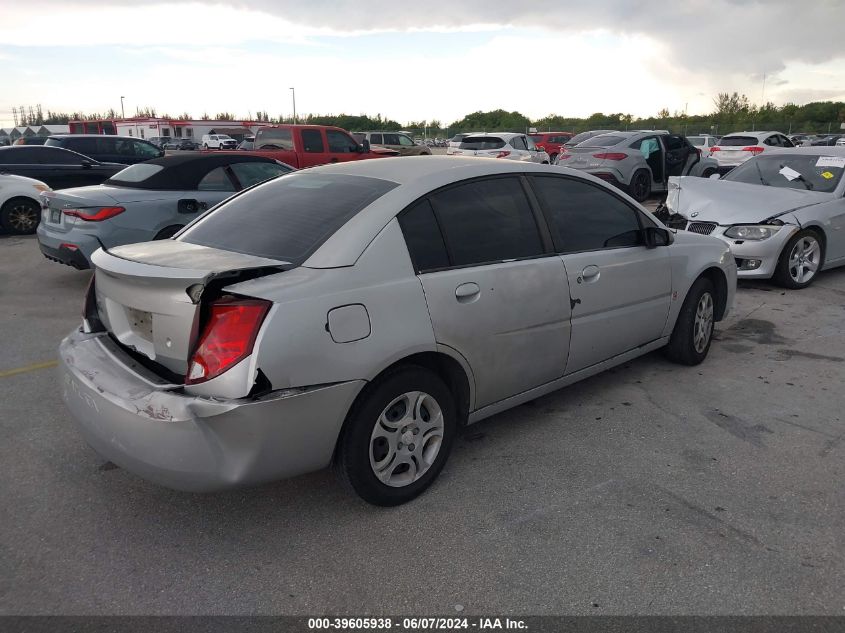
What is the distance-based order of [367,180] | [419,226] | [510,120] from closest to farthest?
[419,226]
[367,180]
[510,120]

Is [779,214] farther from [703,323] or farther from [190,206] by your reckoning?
[190,206]

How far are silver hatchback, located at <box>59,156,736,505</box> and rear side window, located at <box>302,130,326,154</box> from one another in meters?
11.0

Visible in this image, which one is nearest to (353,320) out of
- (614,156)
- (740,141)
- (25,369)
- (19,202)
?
(25,369)

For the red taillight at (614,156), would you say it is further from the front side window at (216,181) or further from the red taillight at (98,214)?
the red taillight at (98,214)

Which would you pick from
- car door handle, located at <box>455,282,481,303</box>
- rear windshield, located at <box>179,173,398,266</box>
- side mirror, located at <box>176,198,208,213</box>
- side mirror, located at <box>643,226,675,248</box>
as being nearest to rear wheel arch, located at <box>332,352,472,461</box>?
car door handle, located at <box>455,282,481,303</box>

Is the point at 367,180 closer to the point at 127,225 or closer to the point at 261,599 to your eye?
the point at 261,599

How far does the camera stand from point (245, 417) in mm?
2551

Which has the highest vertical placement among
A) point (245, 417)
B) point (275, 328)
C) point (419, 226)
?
point (419, 226)

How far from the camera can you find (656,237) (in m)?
4.49

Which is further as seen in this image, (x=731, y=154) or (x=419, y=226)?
Result: (x=731, y=154)

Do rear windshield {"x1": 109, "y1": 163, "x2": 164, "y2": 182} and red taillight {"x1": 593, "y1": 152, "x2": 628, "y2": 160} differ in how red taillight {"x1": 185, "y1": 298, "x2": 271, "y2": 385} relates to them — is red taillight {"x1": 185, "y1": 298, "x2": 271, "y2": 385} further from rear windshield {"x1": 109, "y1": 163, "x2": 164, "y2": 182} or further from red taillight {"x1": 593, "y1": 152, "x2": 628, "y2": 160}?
red taillight {"x1": 593, "y1": 152, "x2": 628, "y2": 160}

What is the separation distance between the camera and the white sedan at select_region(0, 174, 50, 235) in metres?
11.1

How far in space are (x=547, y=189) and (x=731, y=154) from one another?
58.0 feet

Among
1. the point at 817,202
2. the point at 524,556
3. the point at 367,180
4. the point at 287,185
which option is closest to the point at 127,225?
the point at 287,185
